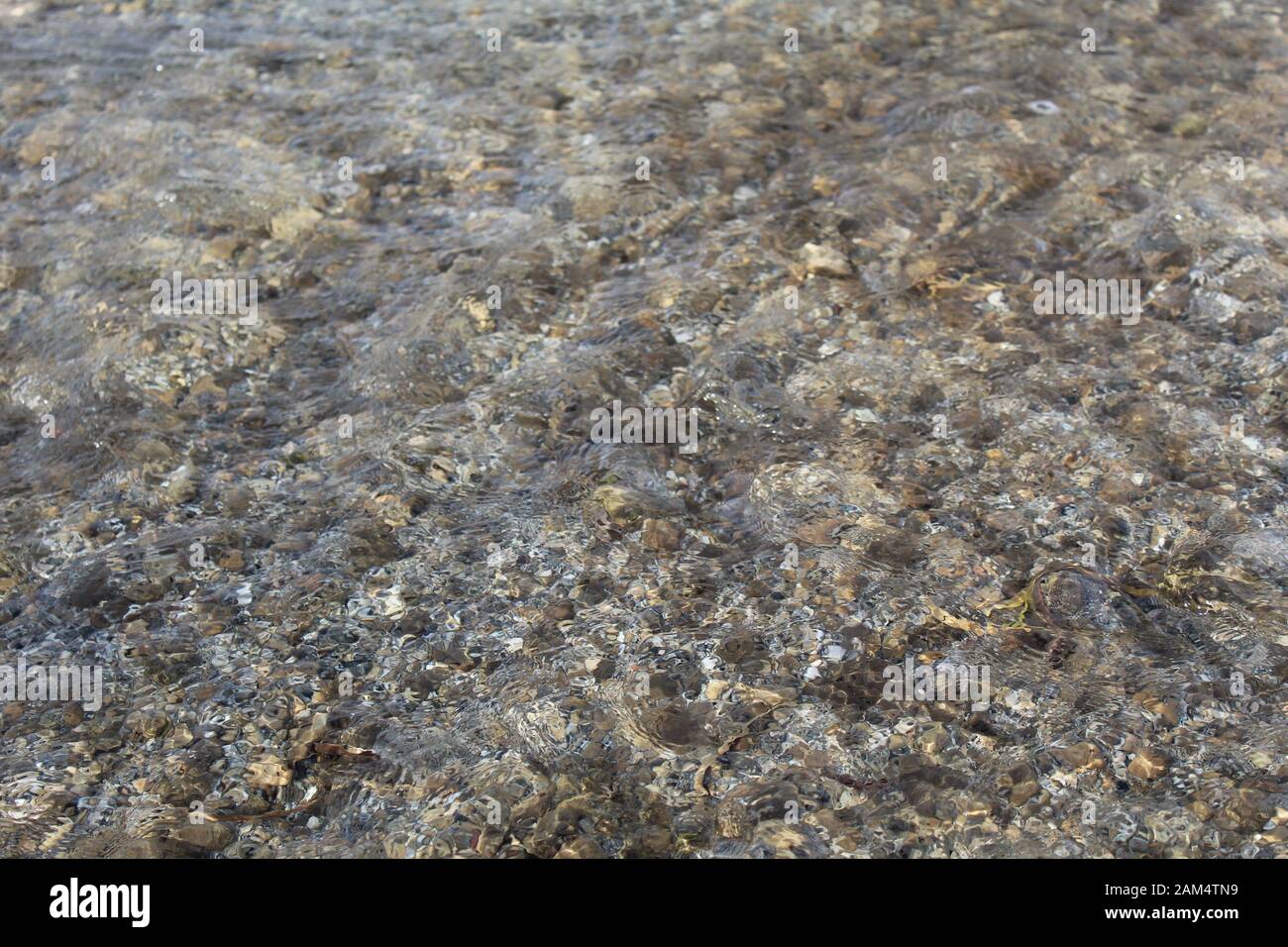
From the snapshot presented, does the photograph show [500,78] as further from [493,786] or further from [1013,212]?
[493,786]

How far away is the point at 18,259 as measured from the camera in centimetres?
508

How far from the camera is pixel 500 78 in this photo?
20.0ft

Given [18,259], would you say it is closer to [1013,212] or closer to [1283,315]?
[1013,212]

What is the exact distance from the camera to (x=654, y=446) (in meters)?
4.22

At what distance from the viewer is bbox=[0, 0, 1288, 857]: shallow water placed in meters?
3.18

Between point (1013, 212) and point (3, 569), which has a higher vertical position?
point (1013, 212)

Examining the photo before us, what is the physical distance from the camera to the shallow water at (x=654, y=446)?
10.4 ft

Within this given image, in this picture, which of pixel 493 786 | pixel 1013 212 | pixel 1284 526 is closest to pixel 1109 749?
pixel 1284 526
